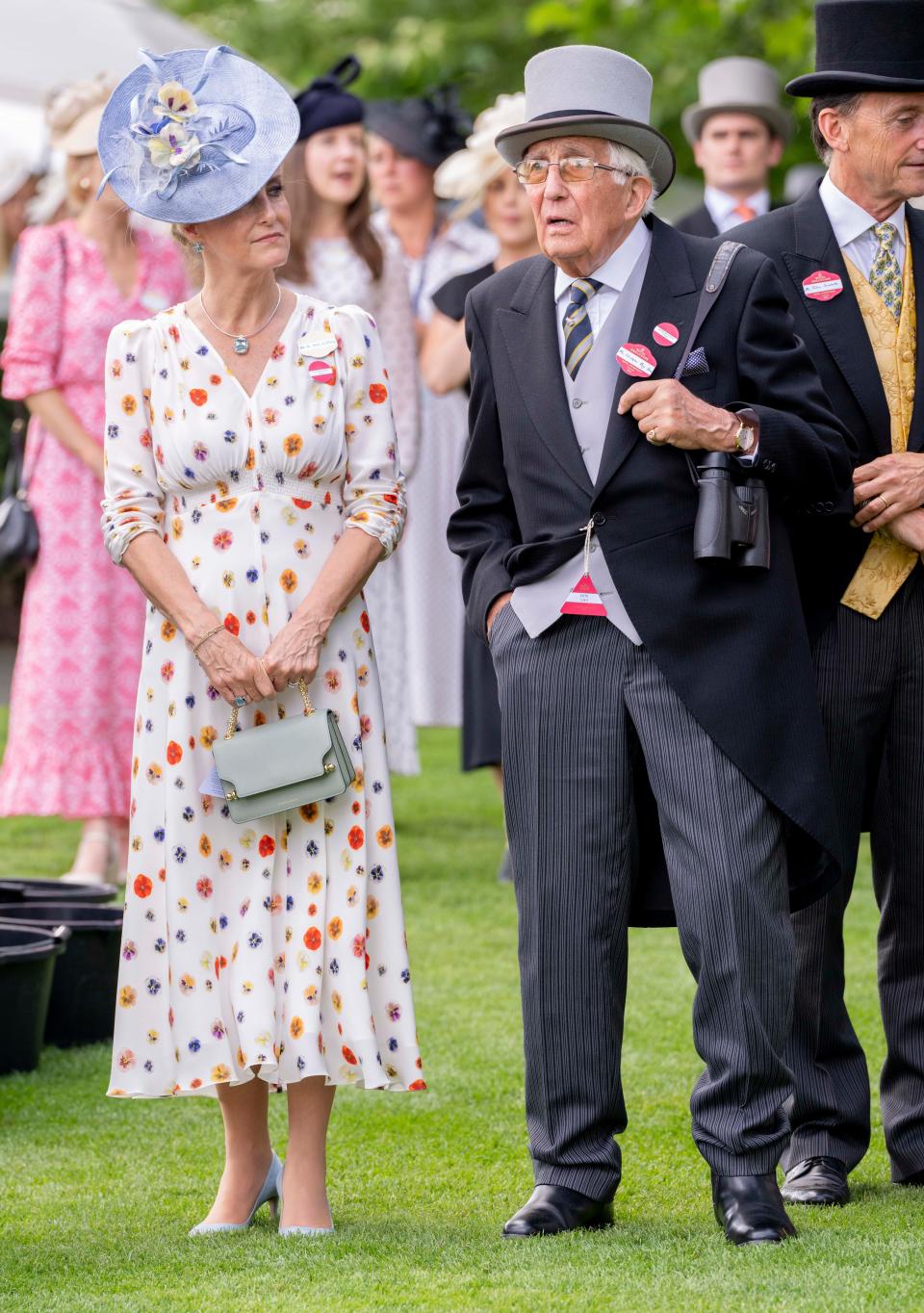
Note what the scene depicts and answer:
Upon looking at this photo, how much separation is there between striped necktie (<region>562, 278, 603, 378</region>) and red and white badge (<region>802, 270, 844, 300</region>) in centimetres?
51

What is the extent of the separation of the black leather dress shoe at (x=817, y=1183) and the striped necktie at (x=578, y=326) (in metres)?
1.74

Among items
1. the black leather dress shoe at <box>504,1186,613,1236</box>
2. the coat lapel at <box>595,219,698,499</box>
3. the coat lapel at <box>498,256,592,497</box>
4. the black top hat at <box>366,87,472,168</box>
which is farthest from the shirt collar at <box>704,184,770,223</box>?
the black leather dress shoe at <box>504,1186,613,1236</box>

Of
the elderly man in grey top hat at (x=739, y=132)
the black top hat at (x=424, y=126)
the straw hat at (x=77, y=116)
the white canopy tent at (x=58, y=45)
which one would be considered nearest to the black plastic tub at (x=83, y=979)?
the straw hat at (x=77, y=116)

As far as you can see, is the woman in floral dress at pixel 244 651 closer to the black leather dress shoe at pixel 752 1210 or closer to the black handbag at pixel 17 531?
the black leather dress shoe at pixel 752 1210

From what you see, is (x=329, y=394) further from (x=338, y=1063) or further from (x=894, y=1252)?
(x=894, y=1252)

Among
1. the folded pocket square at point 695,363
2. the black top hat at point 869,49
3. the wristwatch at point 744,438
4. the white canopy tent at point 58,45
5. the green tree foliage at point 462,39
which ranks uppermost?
the green tree foliage at point 462,39

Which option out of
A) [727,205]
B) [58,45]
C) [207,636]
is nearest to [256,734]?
[207,636]

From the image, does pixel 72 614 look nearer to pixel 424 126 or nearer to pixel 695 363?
pixel 424 126

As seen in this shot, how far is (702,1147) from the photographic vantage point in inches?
169

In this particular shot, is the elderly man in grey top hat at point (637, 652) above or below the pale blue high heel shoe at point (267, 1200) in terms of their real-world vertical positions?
above

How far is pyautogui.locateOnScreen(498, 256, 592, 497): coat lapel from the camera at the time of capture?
436 cm

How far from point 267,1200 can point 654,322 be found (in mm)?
1972

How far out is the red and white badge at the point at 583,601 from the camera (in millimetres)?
4344

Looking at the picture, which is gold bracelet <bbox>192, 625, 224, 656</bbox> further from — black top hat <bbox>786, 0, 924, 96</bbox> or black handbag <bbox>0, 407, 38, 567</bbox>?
black handbag <bbox>0, 407, 38, 567</bbox>
